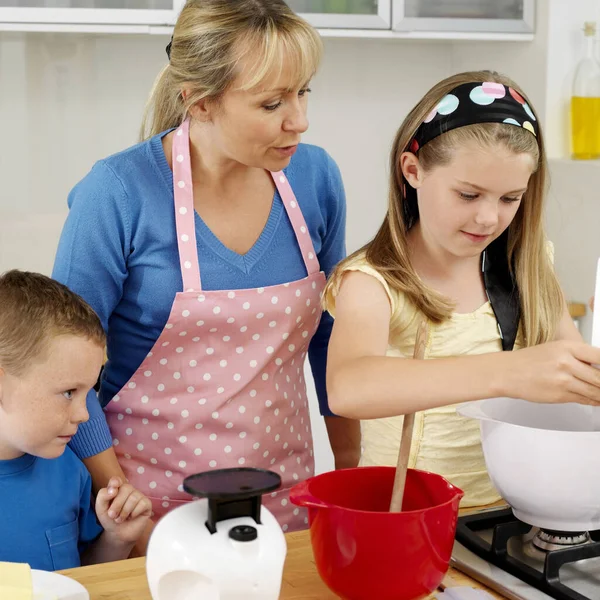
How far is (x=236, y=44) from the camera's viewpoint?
4.35ft

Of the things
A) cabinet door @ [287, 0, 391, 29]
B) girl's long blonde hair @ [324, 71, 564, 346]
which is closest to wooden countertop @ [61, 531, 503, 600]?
girl's long blonde hair @ [324, 71, 564, 346]

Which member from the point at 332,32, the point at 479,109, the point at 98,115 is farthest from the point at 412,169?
the point at 98,115

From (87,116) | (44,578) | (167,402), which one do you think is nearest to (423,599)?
(44,578)

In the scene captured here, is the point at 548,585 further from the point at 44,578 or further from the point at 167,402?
the point at 167,402

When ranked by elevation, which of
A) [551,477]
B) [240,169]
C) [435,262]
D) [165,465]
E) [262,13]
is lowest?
[165,465]

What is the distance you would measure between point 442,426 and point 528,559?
0.31 metres

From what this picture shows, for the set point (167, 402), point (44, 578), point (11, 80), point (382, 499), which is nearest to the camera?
point (44, 578)

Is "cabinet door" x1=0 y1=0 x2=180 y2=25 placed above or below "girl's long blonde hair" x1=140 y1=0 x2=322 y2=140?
above

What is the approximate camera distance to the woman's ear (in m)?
1.39

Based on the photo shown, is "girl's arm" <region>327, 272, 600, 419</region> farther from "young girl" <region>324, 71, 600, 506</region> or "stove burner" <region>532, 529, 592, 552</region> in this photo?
"stove burner" <region>532, 529, 592, 552</region>

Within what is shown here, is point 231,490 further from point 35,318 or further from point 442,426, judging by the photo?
point 442,426

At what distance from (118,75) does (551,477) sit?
2008 mm

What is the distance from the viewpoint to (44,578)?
1.00 m

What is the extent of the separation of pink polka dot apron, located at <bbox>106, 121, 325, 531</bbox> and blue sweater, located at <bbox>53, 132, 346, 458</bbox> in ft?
0.07
